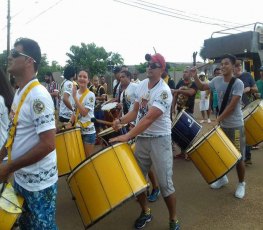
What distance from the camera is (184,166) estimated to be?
660 cm

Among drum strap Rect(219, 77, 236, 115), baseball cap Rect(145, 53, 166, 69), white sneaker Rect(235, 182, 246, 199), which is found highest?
baseball cap Rect(145, 53, 166, 69)

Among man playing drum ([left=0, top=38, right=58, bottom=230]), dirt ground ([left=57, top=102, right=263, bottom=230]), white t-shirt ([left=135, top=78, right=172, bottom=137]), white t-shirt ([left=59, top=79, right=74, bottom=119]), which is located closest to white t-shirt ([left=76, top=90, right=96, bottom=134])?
white t-shirt ([left=59, top=79, right=74, bottom=119])

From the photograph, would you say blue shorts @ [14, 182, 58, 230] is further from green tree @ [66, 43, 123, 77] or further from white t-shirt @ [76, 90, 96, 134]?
green tree @ [66, 43, 123, 77]

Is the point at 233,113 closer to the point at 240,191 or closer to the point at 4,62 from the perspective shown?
the point at 240,191

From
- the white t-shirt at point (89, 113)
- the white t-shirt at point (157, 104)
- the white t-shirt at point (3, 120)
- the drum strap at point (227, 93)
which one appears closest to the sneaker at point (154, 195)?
the white t-shirt at point (89, 113)

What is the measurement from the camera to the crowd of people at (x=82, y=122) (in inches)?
91.8

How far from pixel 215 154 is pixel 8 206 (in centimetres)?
292

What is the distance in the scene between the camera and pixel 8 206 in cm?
221

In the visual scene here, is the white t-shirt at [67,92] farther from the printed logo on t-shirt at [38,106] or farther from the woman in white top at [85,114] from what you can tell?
the printed logo on t-shirt at [38,106]

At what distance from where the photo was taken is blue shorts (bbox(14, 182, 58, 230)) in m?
2.42

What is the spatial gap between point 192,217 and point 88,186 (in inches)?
68.6

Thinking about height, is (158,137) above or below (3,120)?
below

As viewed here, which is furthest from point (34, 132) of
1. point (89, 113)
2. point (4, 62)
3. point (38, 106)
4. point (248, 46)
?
point (4, 62)

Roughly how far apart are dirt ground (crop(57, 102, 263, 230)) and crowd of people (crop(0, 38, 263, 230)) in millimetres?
190
